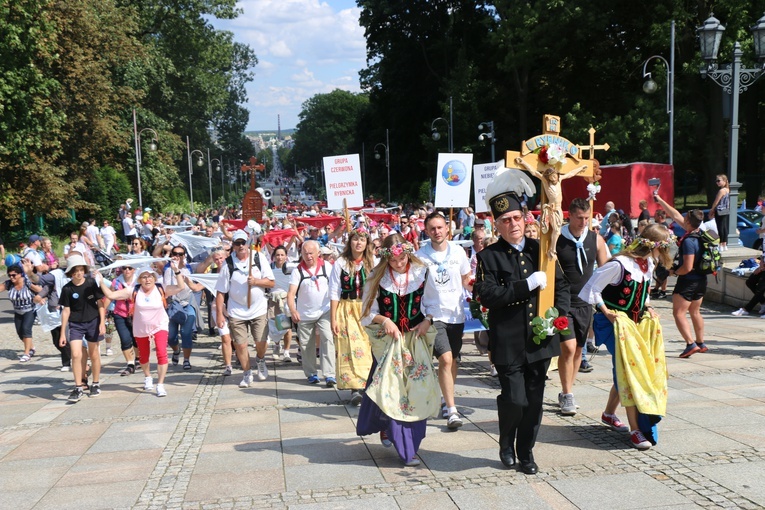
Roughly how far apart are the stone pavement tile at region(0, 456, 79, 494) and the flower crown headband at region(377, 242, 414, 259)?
9.98 feet

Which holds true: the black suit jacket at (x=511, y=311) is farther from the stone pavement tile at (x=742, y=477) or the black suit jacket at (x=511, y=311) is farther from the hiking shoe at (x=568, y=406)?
the hiking shoe at (x=568, y=406)

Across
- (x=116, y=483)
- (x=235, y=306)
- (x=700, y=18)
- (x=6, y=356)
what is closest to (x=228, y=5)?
(x=700, y=18)

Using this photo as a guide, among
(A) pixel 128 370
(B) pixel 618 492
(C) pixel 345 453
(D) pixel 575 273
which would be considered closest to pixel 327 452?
(C) pixel 345 453

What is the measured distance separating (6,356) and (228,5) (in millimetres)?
38820

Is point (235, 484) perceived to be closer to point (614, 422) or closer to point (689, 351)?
point (614, 422)

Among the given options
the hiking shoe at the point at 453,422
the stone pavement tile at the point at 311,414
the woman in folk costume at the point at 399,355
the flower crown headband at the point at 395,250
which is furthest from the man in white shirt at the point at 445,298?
the stone pavement tile at the point at 311,414

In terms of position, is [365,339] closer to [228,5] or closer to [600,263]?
[600,263]

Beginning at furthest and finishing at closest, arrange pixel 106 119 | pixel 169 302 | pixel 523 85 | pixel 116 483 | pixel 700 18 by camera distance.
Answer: pixel 523 85 → pixel 106 119 → pixel 700 18 → pixel 169 302 → pixel 116 483

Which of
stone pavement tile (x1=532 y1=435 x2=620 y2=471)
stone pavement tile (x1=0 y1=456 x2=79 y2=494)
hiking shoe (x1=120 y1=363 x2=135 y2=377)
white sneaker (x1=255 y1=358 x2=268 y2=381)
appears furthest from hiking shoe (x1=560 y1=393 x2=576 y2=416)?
hiking shoe (x1=120 y1=363 x2=135 y2=377)

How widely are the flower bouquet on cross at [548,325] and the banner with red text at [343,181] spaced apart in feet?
28.1

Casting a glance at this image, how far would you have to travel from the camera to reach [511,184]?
219 inches

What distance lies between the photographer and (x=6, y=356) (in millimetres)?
12570

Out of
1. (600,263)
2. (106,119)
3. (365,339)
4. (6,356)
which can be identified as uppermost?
(106,119)

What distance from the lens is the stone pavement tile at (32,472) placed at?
5.88 meters
